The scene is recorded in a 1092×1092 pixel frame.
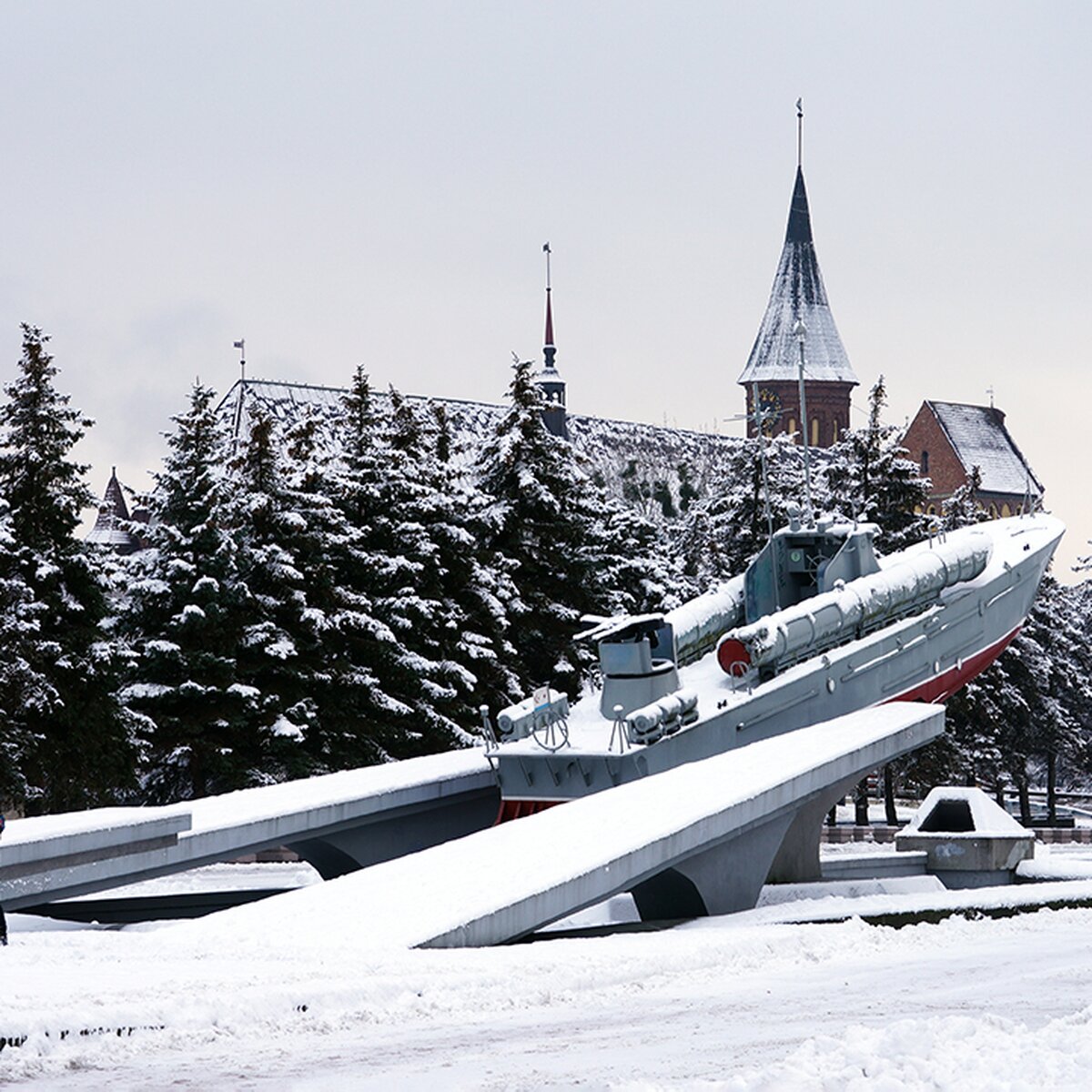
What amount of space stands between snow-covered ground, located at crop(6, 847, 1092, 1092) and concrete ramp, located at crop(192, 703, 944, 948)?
375mm

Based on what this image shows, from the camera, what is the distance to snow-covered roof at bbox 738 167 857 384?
365 feet

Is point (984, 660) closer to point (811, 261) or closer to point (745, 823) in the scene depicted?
point (745, 823)

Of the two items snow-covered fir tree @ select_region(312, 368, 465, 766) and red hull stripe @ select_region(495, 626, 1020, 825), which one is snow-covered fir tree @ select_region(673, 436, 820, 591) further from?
red hull stripe @ select_region(495, 626, 1020, 825)

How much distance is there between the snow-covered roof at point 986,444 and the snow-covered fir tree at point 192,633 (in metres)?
75.6

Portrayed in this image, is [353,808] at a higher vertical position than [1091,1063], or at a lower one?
higher

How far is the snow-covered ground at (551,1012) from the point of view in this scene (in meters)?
8.42

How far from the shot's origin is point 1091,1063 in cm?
829

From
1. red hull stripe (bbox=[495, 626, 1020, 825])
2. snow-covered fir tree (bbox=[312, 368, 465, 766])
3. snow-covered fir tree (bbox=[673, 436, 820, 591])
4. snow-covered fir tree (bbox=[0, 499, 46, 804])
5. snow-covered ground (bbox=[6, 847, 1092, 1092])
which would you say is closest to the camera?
snow-covered ground (bbox=[6, 847, 1092, 1092])

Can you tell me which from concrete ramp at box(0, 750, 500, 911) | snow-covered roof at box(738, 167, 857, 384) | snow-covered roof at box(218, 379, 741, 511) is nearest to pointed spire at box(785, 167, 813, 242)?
snow-covered roof at box(738, 167, 857, 384)

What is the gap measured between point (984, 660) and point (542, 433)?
14.9 metres

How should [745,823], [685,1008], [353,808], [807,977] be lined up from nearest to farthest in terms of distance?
[685,1008] → [807,977] → [745,823] → [353,808]

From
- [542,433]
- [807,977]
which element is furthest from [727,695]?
[542,433]

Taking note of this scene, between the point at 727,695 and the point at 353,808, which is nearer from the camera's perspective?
the point at 353,808

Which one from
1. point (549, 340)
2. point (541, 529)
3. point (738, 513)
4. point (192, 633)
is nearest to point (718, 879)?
point (192, 633)
